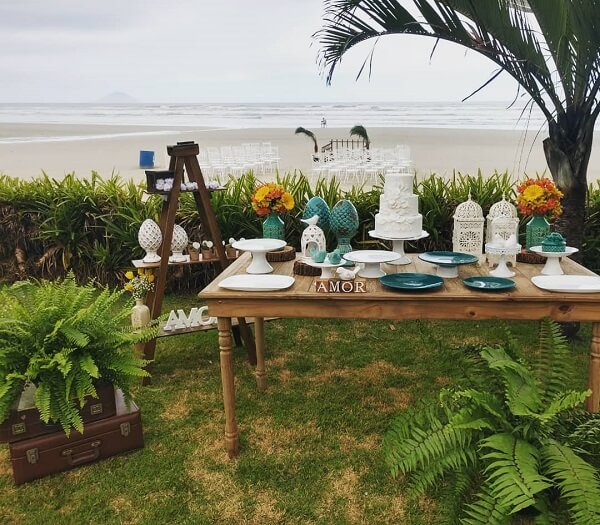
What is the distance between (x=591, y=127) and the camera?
12.6ft

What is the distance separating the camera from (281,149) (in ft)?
70.5

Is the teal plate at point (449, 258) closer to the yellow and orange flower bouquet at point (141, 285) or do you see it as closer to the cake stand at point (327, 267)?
the cake stand at point (327, 267)

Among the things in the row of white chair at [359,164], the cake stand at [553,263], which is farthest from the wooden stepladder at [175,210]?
the row of white chair at [359,164]

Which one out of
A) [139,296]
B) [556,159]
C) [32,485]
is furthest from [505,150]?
[32,485]

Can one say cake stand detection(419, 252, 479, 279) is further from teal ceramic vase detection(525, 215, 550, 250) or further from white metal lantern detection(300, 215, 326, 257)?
white metal lantern detection(300, 215, 326, 257)

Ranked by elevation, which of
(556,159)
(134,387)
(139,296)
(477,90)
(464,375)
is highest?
(477,90)

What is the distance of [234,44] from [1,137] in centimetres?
3539

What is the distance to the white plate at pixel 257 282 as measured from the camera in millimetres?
2584

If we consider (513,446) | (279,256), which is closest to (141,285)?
(279,256)

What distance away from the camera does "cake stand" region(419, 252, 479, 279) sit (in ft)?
9.09

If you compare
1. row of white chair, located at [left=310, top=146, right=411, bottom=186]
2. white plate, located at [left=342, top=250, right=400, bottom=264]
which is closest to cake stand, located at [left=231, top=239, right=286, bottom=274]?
white plate, located at [left=342, top=250, right=400, bottom=264]

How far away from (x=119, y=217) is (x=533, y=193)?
407 cm

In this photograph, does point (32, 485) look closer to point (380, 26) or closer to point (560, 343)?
point (560, 343)

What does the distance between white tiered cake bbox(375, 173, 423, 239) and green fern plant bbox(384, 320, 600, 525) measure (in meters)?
0.75
